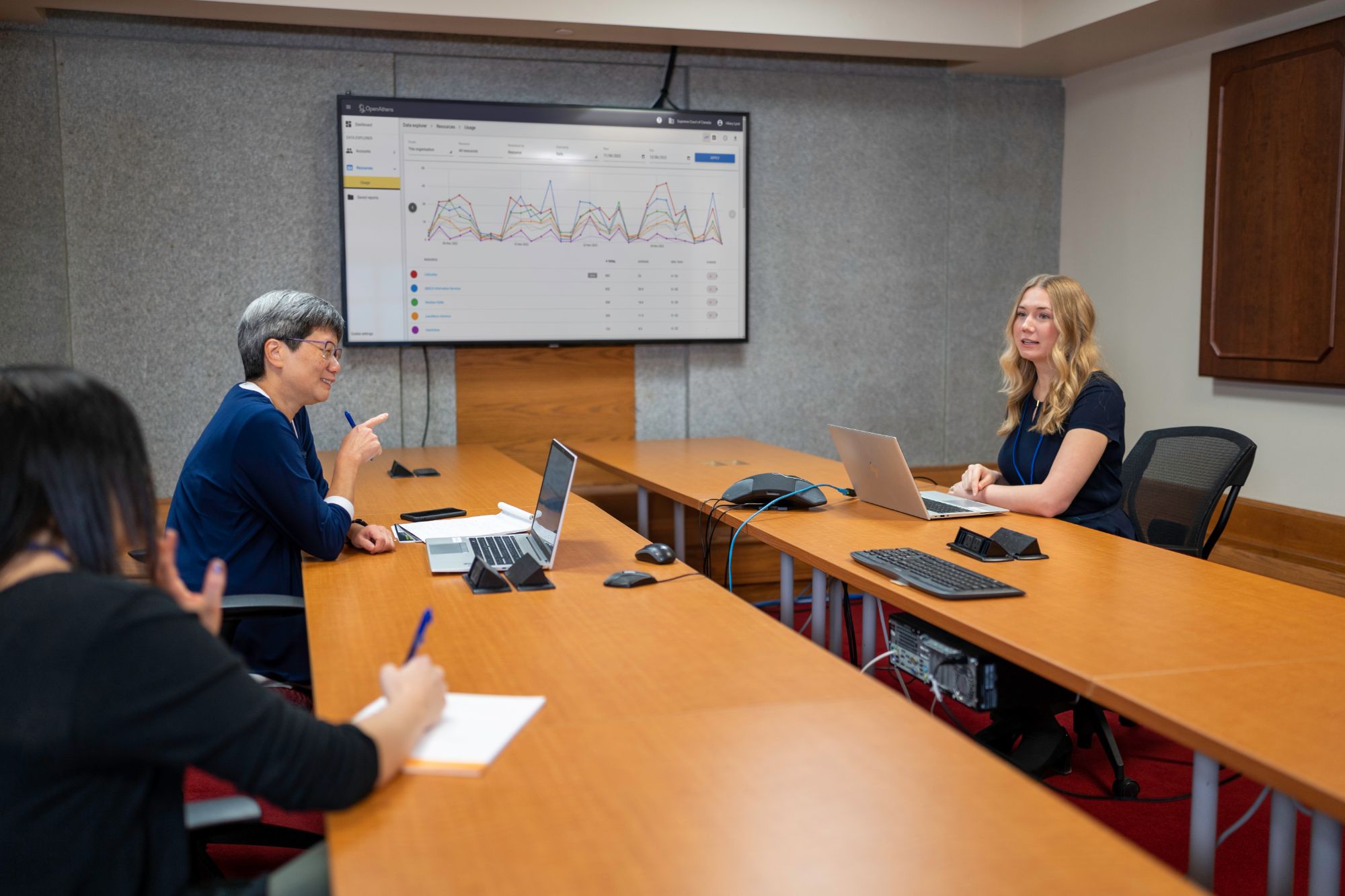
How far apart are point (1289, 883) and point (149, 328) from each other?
3.97 metres

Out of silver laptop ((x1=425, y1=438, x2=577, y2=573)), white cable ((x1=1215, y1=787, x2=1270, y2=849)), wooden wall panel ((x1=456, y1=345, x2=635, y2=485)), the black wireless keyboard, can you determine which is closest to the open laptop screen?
silver laptop ((x1=425, y1=438, x2=577, y2=573))

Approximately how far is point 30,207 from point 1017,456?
350 centimetres

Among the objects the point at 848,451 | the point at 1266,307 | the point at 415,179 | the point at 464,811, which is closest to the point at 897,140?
the point at 1266,307

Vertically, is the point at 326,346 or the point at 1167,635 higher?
the point at 326,346

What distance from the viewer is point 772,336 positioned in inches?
186

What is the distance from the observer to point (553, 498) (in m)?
2.30

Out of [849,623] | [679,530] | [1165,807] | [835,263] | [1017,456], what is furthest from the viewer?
[835,263]

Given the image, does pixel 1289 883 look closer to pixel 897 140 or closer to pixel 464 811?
pixel 464 811

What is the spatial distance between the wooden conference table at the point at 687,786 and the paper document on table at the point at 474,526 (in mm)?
657

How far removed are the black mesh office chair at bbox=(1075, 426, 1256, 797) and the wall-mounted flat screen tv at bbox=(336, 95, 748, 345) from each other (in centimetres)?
190

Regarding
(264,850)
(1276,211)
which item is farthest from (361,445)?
(1276,211)

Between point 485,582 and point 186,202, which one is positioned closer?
point 485,582

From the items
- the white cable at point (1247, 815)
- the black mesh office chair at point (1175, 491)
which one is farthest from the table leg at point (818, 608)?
the white cable at point (1247, 815)

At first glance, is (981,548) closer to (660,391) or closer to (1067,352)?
(1067,352)
